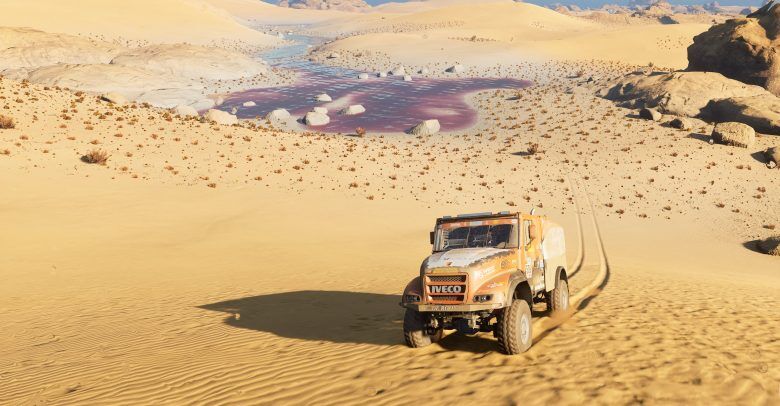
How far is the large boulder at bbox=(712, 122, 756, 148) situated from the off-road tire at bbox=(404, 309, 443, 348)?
143ft

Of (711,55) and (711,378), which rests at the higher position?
(711,55)

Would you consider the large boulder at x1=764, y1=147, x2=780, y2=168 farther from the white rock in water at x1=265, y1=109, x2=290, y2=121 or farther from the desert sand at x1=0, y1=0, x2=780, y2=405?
the white rock in water at x1=265, y1=109, x2=290, y2=121

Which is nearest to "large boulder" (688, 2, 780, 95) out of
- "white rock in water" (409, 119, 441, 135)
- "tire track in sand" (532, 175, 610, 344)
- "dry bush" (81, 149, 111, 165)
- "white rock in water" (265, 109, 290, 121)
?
"white rock in water" (409, 119, 441, 135)

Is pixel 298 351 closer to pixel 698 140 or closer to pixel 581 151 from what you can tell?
pixel 581 151

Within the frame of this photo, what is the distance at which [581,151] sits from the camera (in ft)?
155

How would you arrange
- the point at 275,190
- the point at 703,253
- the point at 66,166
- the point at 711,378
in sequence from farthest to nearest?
the point at 275,190, the point at 66,166, the point at 703,253, the point at 711,378

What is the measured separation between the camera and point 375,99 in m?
76.8

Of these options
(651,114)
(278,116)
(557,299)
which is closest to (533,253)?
(557,299)

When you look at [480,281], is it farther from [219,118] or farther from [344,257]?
[219,118]

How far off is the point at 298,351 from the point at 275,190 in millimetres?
26544

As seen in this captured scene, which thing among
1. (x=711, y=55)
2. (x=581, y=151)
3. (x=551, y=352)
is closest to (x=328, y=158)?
(x=581, y=151)

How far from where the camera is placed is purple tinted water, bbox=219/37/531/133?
205 feet

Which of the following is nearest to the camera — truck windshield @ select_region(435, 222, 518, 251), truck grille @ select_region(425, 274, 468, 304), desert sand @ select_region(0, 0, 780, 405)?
desert sand @ select_region(0, 0, 780, 405)

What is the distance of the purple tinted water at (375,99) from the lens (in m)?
62.3
